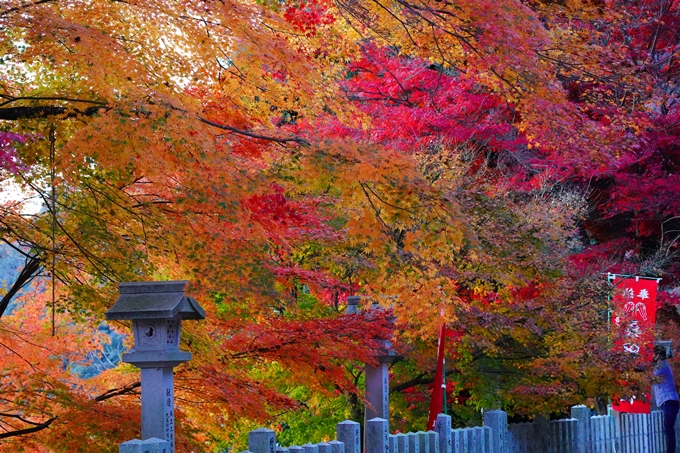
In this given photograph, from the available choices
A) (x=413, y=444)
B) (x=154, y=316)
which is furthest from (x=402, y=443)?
(x=154, y=316)

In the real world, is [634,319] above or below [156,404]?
above

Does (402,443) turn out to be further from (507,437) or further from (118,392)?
(118,392)

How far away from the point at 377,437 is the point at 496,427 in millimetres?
2569

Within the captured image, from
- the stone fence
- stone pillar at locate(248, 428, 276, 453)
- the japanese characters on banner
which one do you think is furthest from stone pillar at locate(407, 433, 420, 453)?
the japanese characters on banner

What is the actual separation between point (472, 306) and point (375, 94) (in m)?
8.25

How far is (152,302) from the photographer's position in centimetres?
686

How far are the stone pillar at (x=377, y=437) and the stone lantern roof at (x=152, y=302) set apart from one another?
6.81ft

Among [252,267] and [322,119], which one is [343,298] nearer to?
[322,119]

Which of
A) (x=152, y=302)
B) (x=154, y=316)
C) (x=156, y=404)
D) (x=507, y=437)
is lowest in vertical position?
(x=507, y=437)

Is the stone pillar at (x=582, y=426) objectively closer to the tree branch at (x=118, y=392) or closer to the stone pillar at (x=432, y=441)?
the stone pillar at (x=432, y=441)

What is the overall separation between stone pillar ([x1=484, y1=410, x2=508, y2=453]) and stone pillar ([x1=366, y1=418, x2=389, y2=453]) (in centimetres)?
239

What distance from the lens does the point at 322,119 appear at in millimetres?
10867

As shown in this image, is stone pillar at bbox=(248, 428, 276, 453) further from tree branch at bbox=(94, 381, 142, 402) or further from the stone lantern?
tree branch at bbox=(94, 381, 142, 402)

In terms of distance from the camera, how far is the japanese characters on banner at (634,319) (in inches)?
497
